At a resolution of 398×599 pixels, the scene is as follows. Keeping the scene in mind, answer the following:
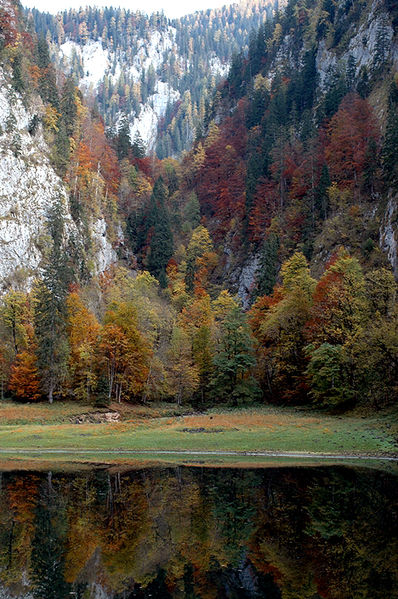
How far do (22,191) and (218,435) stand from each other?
75.9 metres

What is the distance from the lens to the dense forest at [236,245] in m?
64.7

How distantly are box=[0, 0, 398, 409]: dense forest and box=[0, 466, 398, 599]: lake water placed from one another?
25.3m

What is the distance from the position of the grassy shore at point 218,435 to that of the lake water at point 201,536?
27.9 ft

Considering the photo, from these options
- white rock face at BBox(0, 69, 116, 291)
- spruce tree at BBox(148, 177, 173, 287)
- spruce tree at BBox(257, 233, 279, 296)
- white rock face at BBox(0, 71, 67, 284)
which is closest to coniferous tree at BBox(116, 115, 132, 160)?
spruce tree at BBox(148, 177, 173, 287)

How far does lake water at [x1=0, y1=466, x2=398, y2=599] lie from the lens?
1293 cm

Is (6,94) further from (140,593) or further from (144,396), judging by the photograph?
(140,593)

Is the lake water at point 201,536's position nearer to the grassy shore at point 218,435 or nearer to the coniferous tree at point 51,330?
the grassy shore at point 218,435

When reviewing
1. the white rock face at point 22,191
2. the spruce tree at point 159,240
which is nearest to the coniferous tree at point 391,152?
the spruce tree at point 159,240

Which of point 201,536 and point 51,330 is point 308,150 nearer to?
point 51,330

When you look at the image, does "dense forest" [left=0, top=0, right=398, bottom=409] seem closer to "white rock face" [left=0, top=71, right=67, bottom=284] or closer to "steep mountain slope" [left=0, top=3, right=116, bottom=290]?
"steep mountain slope" [left=0, top=3, right=116, bottom=290]

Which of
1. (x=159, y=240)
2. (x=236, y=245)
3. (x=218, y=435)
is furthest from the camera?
(x=159, y=240)

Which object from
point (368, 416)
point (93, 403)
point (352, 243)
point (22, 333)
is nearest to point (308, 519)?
point (368, 416)

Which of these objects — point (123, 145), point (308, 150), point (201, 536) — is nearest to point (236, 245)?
point (308, 150)

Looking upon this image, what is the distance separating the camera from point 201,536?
16.9 meters
